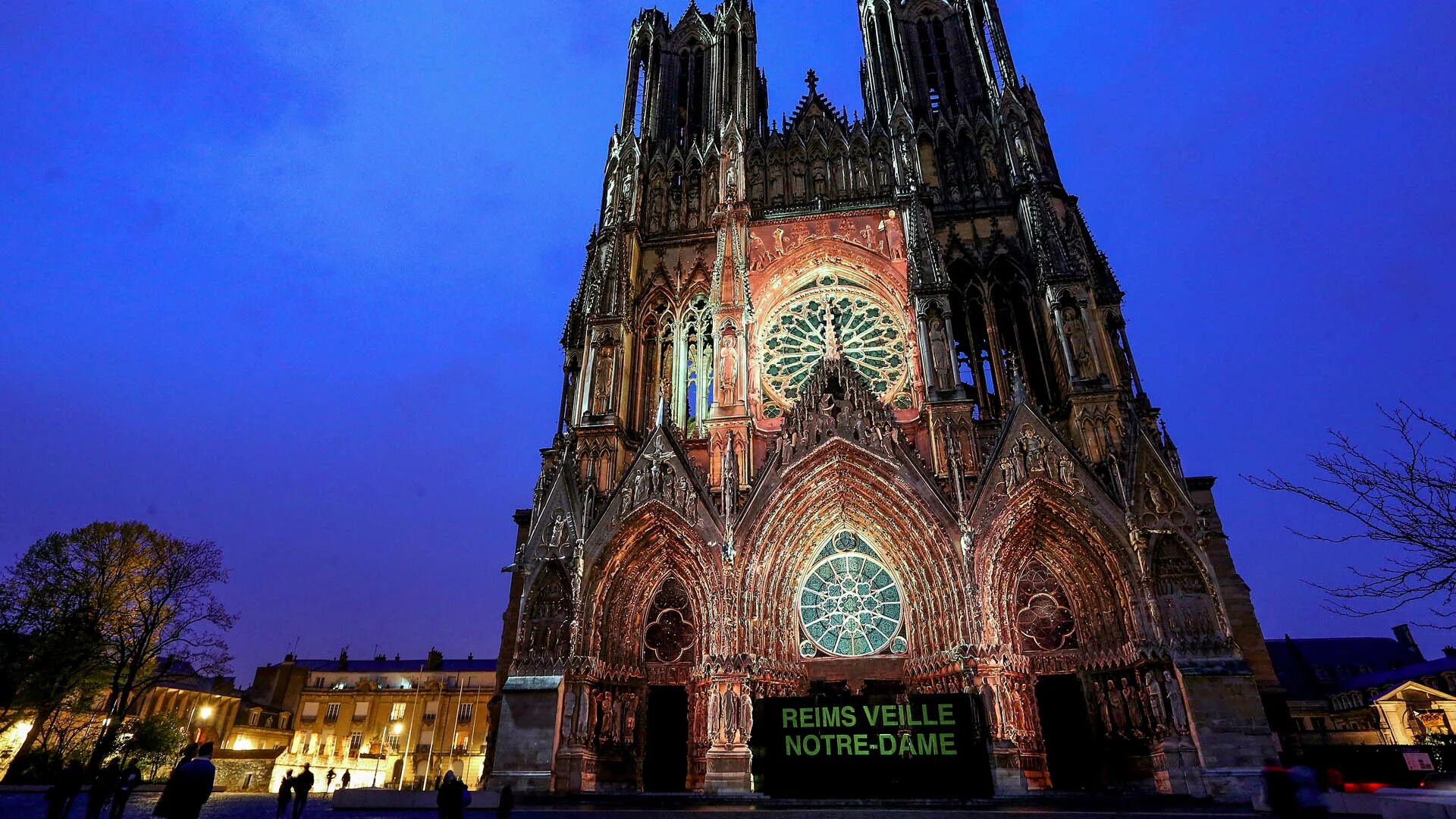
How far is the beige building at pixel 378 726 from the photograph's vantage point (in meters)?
42.9

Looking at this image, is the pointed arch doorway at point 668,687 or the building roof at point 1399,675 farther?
the building roof at point 1399,675

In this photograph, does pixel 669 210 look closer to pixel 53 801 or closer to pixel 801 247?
pixel 801 247

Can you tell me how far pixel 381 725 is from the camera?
1774 inches

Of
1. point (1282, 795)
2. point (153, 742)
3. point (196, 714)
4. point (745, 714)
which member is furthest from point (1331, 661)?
point (196, 714)

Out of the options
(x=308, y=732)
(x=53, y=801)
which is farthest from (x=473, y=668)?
(x=53, y=801)

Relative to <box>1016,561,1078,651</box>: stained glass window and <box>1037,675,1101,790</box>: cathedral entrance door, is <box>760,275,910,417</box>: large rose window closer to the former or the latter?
<box>1016,561,1078,651</box>: stained glass window

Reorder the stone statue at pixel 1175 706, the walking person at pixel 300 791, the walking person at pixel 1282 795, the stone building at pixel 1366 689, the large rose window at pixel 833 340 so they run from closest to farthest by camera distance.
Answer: the walking person at pixel 1282 795
the walking person at pixel 300 791
the stone statue at pixel 1175 706
the large rose window at pixel 833 340
the stone building at pixel 1366 689

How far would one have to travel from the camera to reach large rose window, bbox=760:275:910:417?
22.1 metres

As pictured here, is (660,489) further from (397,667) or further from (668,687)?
(397,667)

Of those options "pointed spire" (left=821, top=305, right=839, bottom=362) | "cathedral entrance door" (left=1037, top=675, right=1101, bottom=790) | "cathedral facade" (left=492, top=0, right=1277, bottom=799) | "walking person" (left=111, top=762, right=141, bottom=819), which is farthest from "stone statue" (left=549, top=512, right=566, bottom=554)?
"cathedral entrance door" (left=1037, top=675, right=1101, bottom=790)

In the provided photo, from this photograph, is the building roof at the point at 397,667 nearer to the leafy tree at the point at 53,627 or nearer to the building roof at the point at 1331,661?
the leafy tree at the point at 53,627

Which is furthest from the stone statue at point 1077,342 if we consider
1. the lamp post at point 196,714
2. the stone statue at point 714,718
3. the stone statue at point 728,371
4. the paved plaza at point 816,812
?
the lamp post at point 196,714

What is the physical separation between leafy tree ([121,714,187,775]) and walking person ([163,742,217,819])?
2123 centimetres

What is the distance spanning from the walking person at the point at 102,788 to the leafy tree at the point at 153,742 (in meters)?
14.4
